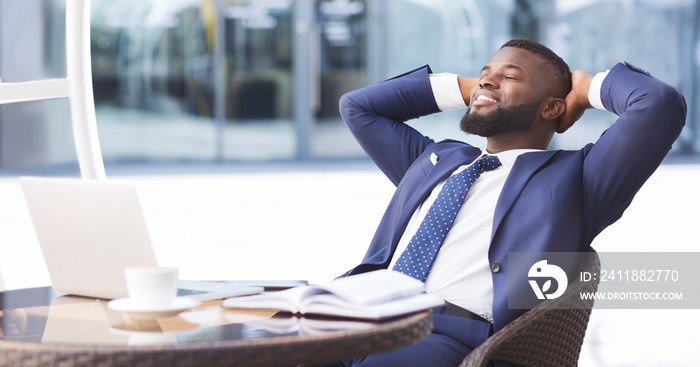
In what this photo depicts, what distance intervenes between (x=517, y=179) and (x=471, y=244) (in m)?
0.21

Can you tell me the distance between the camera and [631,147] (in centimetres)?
205

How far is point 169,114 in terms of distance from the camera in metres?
10.9

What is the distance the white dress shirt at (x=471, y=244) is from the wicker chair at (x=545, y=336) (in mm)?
192

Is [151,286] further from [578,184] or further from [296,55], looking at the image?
[296,55]

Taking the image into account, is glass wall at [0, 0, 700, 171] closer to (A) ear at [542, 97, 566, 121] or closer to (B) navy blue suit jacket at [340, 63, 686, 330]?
(A) ear at [542, 97, 566, 121]

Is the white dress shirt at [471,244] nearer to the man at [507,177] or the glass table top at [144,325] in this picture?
the man at [507,177]

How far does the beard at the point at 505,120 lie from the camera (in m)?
2.40

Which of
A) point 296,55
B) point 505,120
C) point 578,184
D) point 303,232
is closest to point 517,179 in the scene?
point 578,184

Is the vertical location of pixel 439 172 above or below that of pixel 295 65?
above

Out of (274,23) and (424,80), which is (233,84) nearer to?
(274,23)

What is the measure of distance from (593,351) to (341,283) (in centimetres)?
229

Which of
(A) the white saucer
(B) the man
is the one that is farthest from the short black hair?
(A) the white saucer

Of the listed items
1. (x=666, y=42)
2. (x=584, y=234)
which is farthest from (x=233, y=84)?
(x=584, y=234)

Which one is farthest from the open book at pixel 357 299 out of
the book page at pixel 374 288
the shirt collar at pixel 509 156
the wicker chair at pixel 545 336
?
the shirt collar at pixel 509 156
